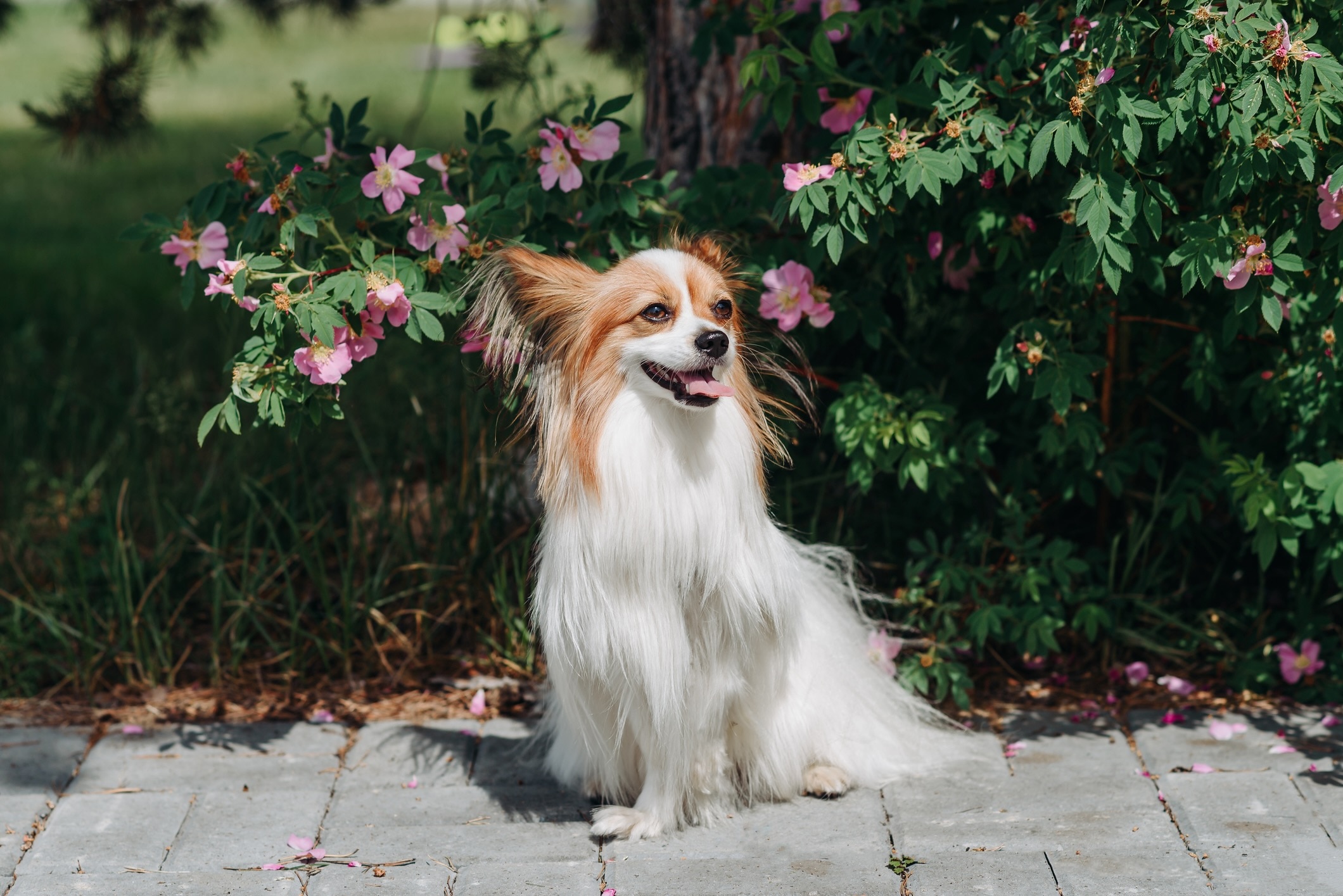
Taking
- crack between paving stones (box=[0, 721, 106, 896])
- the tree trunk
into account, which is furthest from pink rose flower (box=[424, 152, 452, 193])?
crack between paving stones (box=[0, 721, 106, 896])

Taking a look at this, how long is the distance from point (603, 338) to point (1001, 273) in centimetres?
125

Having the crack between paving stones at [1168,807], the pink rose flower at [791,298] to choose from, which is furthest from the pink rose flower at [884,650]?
the pink rose flower at [791,298]

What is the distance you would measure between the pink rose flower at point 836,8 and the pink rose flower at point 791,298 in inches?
21.6

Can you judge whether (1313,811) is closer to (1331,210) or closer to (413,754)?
(1331,210)

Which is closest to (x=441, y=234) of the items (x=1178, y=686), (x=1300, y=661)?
(x=1178, y=686)

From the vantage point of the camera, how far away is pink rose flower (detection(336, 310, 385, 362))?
298 cm

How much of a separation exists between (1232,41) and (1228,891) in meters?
1.68

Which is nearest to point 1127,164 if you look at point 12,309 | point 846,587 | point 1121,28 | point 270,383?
point 1121,28

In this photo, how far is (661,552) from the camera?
2.77m

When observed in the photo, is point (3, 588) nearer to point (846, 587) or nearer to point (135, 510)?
point (135, 510)

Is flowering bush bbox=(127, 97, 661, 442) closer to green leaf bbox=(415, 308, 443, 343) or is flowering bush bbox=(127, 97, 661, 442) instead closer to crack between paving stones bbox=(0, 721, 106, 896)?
green leaf bbox=(415, 308, 443, 343)

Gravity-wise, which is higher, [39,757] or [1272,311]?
[1272,311]

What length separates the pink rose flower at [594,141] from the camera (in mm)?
3254

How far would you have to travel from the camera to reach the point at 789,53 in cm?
305
